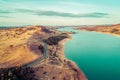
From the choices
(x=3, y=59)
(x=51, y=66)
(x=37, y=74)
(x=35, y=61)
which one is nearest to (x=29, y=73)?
(x=37, y=74)

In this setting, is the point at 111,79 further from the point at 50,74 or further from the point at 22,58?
the point at 22,58

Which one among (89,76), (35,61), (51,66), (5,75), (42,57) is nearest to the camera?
(5,75)

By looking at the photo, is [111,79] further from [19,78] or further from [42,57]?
[42,57]

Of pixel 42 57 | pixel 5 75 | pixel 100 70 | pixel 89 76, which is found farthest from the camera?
pixel 42 57

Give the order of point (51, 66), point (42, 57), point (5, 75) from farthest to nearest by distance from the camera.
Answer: point (42, 57) → point (51, 66) → point (5, 75)

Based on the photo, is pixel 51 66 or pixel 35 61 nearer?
pixel 51 66

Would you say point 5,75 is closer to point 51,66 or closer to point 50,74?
point 50,74

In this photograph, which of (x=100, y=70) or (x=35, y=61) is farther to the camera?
(x=35, y=61)

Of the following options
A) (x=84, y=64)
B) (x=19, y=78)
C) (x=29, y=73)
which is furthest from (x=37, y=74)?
(x=84, y=64)

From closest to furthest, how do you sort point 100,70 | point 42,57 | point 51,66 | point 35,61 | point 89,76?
point 89,76 < point 100,70 < point 51,66 < point 35,61 < point 42,57
